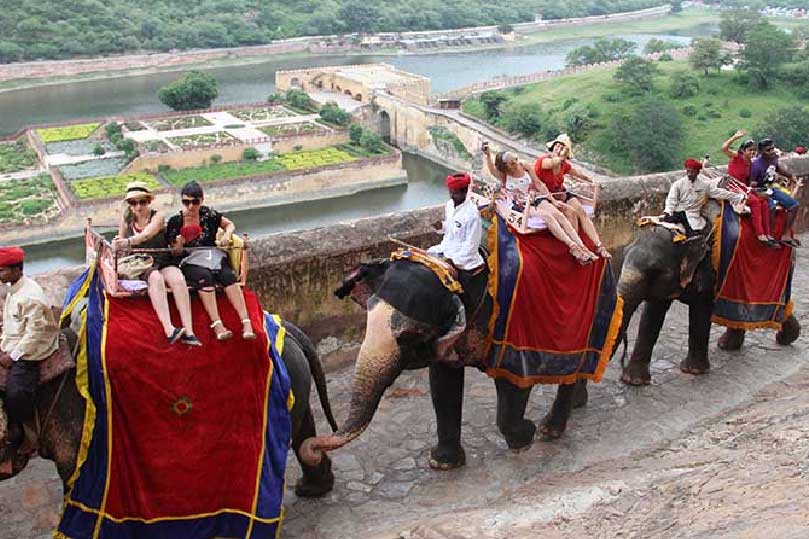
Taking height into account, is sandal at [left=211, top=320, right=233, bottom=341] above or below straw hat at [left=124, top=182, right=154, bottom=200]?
below

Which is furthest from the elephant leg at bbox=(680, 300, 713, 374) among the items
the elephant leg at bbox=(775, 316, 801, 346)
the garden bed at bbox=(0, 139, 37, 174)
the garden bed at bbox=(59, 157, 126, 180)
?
the garden bed at bbox=(0, 139, 37, 174)

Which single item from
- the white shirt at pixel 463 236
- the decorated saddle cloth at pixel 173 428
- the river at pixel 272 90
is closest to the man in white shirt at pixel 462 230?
the white shirt at pixel 463 236

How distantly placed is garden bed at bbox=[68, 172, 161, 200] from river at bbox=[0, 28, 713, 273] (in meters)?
2.41

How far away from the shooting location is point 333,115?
2194 inches

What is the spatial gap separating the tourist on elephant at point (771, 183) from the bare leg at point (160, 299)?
5232mm

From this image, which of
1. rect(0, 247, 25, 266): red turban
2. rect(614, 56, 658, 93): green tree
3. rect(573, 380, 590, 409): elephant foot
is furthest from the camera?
rect(614, 56, 658, 93): green tree

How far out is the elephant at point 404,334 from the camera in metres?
5.43

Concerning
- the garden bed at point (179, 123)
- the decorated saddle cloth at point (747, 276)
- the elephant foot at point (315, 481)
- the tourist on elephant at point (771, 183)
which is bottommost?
the garden bed at point (179, 123)

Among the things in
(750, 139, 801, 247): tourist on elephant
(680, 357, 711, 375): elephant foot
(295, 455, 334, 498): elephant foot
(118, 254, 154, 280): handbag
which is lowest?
(680, 357, 711, 375): elephant foot

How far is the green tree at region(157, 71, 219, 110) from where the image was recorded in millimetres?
57688

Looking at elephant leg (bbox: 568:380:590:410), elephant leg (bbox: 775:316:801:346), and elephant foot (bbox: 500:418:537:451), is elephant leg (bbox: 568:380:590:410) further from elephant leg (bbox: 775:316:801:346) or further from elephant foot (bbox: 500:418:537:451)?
elephant leg (bbox: 775:316:801:346)

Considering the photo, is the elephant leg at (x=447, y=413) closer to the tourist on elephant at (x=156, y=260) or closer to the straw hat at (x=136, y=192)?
the tourist on elephant at (x=156, y=260)

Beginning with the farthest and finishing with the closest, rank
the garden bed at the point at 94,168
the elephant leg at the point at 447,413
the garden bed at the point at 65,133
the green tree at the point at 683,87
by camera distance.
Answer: the green tree at the point at 683,87 < the garden bed at the point at 65,133 < the garden bed at the point at 94,168 < the elephant leg at the point at 447,413

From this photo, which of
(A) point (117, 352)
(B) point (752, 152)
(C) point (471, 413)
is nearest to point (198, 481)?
(A) point (117, 352)
